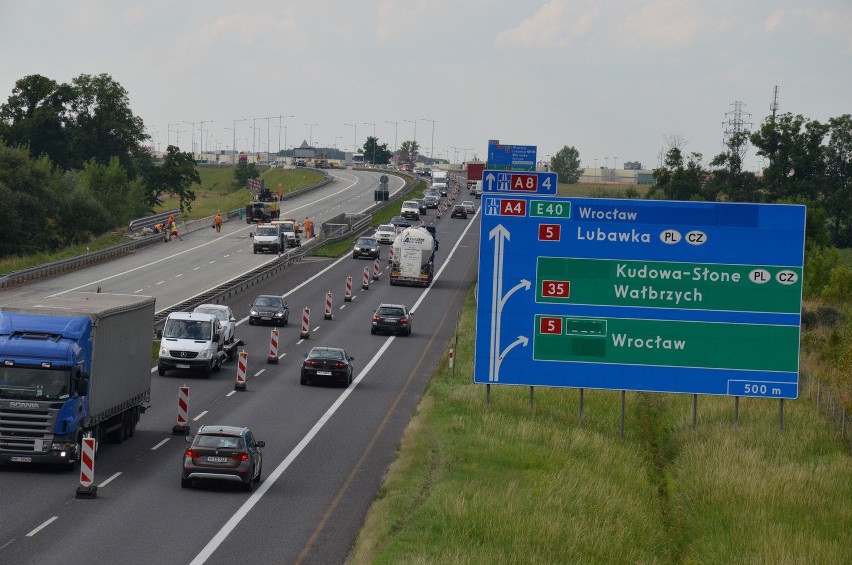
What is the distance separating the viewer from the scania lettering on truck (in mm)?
28922

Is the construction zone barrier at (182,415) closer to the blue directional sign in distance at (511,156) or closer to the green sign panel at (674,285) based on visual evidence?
the green sign panel at (674,285)

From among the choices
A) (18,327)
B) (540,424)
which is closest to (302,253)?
(540,424)

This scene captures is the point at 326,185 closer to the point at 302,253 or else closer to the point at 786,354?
the point at 302,253

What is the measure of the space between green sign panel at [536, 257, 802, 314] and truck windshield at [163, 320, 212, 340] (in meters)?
16.4

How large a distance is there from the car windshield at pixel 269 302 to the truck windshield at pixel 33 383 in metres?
34.6

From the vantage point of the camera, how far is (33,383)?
29.1m

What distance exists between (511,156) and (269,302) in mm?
15178

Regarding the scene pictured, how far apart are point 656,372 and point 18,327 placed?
672 inches

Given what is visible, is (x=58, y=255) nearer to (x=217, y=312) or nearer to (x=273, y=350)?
(x=217, y=312)

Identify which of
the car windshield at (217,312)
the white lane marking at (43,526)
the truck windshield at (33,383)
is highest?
the truck windshield at (33,383)

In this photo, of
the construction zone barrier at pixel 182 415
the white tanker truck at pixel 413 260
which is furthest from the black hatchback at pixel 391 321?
the construction zone barrier at pixel 182 415

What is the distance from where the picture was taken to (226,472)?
28766 mm

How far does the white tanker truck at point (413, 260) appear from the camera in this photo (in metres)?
80.4

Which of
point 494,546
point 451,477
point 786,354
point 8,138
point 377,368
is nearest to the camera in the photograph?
point 494,546
